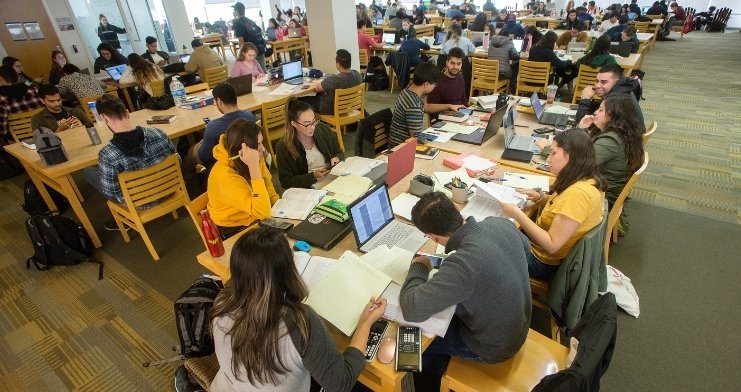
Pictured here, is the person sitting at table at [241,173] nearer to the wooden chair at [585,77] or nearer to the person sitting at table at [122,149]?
the person sitting at table at [122,149]

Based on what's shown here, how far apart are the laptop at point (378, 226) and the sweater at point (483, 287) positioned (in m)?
0.36

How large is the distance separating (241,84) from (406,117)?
2503 mm

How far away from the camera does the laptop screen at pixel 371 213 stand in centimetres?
171

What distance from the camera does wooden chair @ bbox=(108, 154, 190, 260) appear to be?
265 cm

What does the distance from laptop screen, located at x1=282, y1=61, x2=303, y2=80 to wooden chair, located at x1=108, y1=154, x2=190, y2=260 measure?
2.69 meters

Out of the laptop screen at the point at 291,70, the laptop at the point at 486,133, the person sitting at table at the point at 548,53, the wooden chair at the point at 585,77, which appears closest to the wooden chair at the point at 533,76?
the person sitting at table at the point at 548,53

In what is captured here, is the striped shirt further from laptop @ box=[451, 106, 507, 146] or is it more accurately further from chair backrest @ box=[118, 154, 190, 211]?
chair backrest @ box=[118, 154, 190, 211]

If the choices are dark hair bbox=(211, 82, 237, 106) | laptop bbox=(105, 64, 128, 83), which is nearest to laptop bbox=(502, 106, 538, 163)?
dark hair bbox=(211, 82, 237, 106)

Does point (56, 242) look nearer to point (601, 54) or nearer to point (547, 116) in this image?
point (547, 116)

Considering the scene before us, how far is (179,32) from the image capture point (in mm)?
8742

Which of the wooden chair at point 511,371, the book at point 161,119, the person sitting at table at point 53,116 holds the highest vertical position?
the person sitting at table at point 53,116

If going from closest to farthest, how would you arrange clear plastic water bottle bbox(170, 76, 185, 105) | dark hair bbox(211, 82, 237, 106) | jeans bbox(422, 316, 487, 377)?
jeans bbox(422, 316, 487, 377)
dark hair bbox(211, 82, 237, 106)
clear plastic water bottle bbox(170, 76, 185, 105)

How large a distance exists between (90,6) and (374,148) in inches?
324

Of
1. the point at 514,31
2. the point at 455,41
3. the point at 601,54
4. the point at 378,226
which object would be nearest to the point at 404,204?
the point at 378,226
